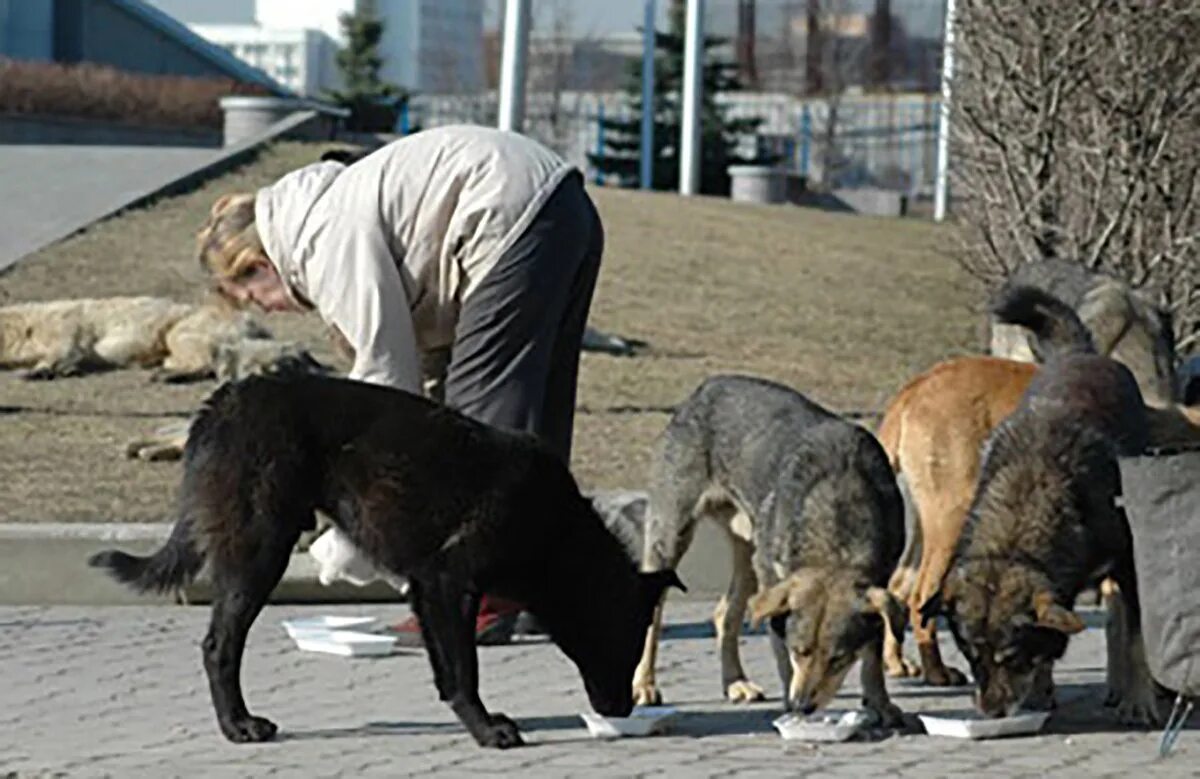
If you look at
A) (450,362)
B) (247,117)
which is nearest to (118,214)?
(247,117)

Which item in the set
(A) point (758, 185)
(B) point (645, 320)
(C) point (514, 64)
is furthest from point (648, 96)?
(B) point (645, 320)

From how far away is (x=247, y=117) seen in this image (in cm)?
2895

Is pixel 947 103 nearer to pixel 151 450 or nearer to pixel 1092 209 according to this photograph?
pixel 1092 209

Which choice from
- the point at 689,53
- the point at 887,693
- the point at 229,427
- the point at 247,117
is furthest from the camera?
the point at 689,53

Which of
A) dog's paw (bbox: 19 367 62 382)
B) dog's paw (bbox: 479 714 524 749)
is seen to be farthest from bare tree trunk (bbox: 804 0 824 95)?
dog's paw (bbox: 479 714 524 749)

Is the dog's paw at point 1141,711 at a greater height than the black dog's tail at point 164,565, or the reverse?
the black dog's tail at point 164,565

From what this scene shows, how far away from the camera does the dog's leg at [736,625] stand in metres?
8.69

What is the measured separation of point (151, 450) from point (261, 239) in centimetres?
468

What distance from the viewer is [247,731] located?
7.80m

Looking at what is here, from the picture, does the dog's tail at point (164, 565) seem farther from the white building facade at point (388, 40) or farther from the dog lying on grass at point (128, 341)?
the white building facade at point (388, 40)

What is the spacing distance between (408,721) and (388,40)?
6452cm

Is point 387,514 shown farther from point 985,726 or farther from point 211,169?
point 211,169

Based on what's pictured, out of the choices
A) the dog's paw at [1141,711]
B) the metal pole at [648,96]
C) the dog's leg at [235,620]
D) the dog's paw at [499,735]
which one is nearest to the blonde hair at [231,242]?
the dog's leg at [235,620]

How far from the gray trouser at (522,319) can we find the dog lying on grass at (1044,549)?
5.02ft
